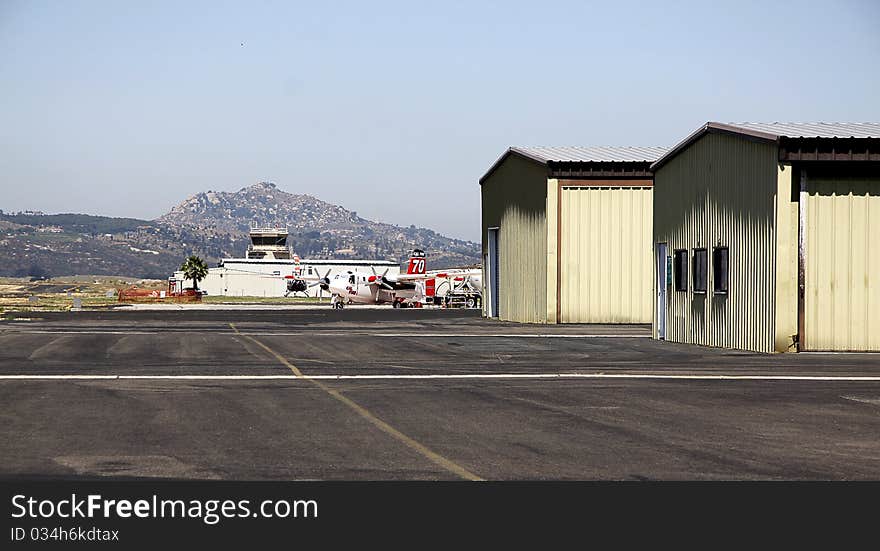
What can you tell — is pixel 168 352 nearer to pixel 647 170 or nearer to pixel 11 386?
pixel 11 386

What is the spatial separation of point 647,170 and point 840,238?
1680 centimetres

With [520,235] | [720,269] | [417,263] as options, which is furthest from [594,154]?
[417,263]

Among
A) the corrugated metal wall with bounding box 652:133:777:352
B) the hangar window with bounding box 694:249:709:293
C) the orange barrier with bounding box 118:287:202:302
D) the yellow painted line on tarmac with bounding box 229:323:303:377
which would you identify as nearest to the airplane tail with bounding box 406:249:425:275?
the orange barrier with bounding box 118:287:202:302

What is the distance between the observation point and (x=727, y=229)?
30031mm

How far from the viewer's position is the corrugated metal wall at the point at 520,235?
4578 centimetres

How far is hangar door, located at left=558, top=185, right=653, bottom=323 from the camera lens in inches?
1743

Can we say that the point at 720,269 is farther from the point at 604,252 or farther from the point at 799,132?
the point at 604,252

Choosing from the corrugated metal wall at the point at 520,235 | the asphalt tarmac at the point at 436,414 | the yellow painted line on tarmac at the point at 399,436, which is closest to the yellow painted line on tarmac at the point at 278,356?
the asphalt tarmac at the point at 436,414

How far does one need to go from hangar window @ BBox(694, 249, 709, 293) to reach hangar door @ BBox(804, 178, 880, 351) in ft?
13.5

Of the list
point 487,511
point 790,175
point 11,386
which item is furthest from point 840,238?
point 487,511

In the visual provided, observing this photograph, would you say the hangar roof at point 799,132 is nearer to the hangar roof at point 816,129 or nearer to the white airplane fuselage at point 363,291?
the hangar roof at point 816,129

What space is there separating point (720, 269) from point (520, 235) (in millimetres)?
19170

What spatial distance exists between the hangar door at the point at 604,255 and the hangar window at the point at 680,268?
388 inches

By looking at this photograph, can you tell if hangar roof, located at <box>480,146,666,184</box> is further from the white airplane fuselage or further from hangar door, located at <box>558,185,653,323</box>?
the white airplane fuselage
